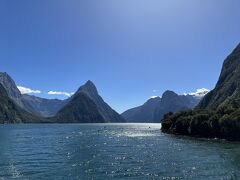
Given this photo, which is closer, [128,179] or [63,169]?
[128,179]

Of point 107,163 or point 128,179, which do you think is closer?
point 128,179

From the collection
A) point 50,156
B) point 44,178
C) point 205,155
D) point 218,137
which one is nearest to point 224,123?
point 218,137

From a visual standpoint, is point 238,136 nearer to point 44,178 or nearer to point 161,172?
point 161,172

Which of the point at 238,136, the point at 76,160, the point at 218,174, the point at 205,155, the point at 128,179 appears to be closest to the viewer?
the point at 128,179

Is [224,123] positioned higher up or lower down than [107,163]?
higher up

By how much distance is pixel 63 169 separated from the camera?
8038cm

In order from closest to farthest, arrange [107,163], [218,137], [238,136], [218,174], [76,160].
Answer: [218,174], [107,163], [76,160], [238,136], [218,137]

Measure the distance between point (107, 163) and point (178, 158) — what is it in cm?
1955

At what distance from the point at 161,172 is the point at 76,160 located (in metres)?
28.7

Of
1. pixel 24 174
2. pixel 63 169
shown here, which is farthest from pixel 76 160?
pixel 24 174

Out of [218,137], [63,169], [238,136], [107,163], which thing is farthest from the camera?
[218,137]

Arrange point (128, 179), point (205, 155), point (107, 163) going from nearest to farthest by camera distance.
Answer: point (128, 179) → point (107, 163) → point (205, 155)

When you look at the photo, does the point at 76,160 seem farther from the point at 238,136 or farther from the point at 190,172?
the point at 238,136

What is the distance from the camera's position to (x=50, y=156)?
106 m
